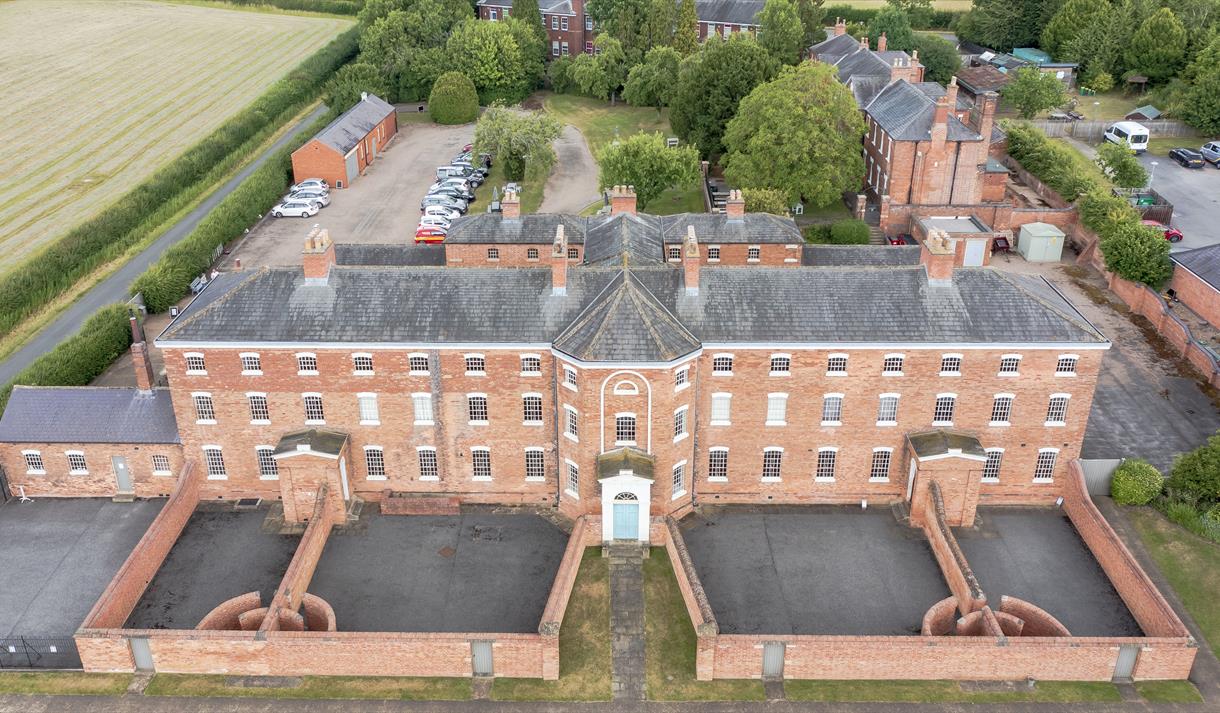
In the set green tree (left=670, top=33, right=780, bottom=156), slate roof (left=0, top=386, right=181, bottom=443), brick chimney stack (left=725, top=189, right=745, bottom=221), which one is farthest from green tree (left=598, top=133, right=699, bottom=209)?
slate roof (left=0, top=386, right=181, bottom=443)

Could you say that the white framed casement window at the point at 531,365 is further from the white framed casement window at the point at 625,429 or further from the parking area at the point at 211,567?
the parking area at the point at 211,567

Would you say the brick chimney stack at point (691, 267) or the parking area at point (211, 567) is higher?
the brick chimney stack at point (691, 267)

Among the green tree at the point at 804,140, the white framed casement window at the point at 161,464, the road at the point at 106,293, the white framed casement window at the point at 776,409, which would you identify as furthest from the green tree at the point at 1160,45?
the white framed casement window at the point at 161,464

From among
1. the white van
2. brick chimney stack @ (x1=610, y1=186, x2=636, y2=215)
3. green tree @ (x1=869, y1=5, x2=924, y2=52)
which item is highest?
green tree @ (x1=869, y1=5, x2=924, y2=52)

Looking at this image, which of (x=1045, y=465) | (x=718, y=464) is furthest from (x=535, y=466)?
(x=1045, y=465)

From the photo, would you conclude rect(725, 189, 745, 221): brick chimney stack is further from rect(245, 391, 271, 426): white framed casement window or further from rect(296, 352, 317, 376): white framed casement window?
rect(245, 391, 271, 426): white framed casement window

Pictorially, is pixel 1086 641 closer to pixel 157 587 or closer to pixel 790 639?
pixel 790 639
